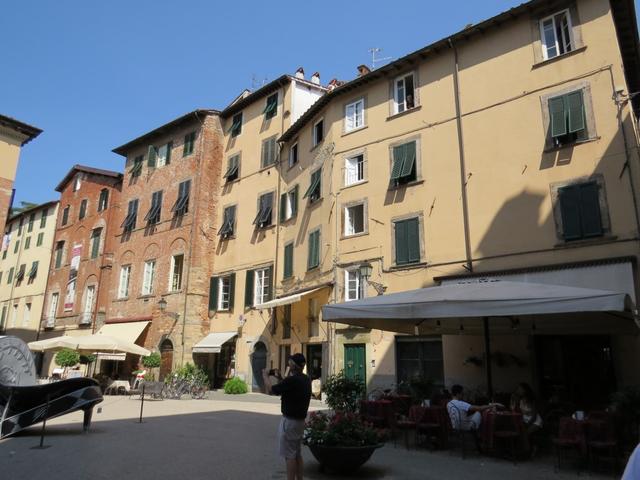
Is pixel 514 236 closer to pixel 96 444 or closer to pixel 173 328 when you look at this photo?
pixel 96 444

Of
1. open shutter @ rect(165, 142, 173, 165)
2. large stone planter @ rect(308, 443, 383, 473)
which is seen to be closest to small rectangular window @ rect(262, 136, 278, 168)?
open shutter @ rect(165, 142, 173, 165)

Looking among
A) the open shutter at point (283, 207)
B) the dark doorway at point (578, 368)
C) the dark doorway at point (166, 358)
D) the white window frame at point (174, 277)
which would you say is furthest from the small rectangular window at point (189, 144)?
the dark doorway at point (578, 368)

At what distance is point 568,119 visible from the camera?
13.9 metres

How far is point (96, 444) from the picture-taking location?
9008 millimetres

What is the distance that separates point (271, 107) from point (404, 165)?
10.3m

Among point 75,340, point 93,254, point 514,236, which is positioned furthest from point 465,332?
point 93,254

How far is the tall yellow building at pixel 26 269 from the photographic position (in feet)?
120

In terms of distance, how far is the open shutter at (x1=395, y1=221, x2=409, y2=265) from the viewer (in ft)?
55.0

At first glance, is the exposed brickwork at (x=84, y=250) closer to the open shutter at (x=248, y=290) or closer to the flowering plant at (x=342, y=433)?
the open shutter at (x=248, y=290)

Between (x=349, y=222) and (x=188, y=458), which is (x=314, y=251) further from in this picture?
(x=188, y=458)

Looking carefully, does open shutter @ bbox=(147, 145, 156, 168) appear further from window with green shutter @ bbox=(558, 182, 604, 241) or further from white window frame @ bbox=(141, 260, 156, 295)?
window with green shutter @ bbox=(558, 182, 604, 241)

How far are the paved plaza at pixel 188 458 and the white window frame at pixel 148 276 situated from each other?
630 inches

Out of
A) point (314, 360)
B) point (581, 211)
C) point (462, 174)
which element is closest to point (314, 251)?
point (314, 360)

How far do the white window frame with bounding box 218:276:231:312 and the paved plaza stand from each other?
13108 mm
